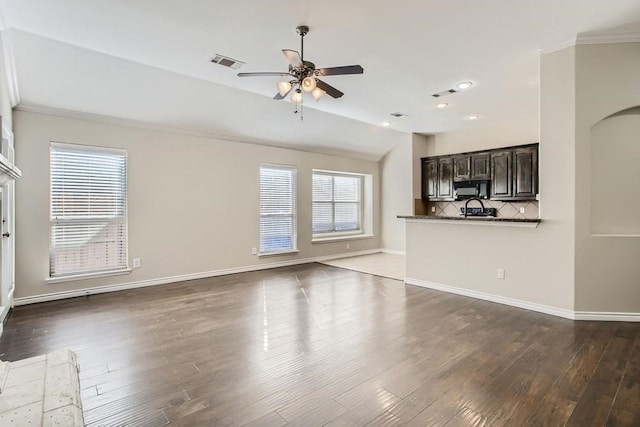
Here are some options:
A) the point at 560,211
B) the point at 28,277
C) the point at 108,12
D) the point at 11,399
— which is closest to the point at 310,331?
the point at 11,399

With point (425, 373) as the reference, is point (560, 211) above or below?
above

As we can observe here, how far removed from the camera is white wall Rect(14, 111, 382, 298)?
418cm

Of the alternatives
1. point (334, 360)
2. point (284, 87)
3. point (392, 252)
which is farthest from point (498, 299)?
point (392, 252)

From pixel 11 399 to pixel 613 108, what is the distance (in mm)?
5587

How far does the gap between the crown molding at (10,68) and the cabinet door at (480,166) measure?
7.40 m

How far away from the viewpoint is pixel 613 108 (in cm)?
349

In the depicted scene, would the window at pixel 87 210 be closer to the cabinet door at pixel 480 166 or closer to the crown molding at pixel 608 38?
the crown molding at pixel 608 38

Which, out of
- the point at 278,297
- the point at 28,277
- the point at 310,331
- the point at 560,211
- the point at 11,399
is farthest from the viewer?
the point at 278,297

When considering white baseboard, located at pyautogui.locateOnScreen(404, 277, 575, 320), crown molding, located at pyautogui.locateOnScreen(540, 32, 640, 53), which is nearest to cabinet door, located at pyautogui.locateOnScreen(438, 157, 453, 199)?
white baseboard, located at pyautogui.locateOnScreen(404, 277, 575, 320)

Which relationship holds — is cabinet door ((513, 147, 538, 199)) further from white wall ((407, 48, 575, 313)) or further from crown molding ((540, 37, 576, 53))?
crown molding ((540, 37, 576, 53))

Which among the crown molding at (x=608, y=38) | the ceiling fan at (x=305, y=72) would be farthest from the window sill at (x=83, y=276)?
the crown molding at (x=608, y=38)

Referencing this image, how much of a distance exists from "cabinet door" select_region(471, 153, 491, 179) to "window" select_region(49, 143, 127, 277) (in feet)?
21.6

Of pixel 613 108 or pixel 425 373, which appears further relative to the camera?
pixel 613 108

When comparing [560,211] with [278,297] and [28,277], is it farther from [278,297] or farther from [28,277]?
[28,277]
